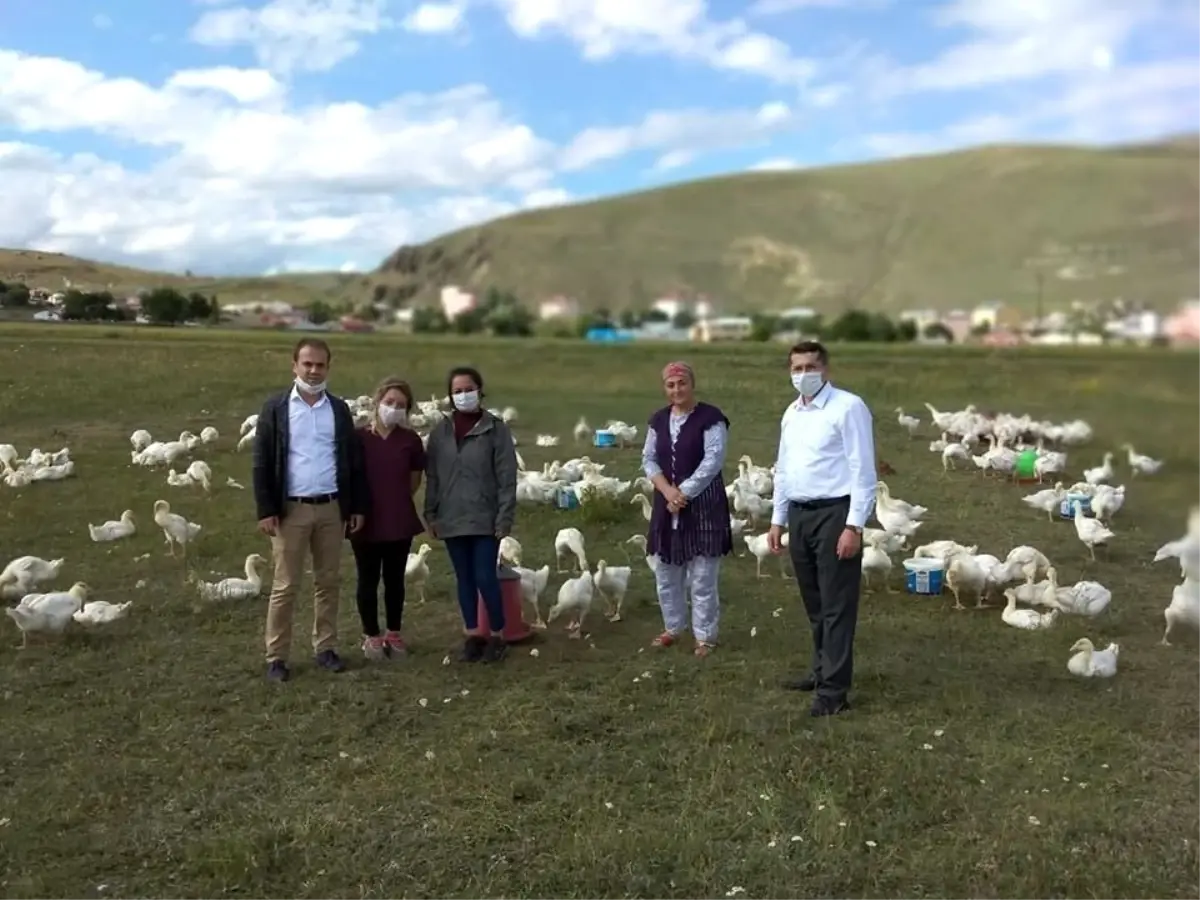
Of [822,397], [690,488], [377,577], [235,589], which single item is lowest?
[235,589]

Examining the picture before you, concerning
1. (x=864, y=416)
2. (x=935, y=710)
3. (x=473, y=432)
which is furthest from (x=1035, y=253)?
(x=473, y=432)

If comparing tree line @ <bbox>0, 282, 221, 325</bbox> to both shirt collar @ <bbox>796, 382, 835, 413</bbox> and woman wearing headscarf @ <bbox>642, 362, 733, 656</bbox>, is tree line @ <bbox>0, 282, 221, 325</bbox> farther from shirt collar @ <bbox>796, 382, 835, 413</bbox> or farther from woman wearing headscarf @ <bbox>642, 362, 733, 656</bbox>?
shirt collar @ <bbox>796, 382, 835, 413</bbox>

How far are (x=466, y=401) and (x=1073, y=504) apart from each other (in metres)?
8.64

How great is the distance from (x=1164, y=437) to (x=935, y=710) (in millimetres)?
4146

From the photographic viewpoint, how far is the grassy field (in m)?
4.60

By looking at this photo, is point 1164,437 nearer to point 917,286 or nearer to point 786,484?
point 917,286

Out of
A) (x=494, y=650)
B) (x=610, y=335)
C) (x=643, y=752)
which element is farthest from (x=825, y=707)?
(x=610, y=335)

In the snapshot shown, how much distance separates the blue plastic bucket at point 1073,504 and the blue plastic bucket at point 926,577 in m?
3.71

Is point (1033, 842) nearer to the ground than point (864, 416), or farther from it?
nearer to the ground

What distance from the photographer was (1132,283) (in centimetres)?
249

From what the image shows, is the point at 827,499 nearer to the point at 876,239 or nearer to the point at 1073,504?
the point at 876,239

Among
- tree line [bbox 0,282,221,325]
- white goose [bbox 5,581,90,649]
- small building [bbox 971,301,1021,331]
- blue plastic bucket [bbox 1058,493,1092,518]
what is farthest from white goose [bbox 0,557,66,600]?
blue plastic bucket [bbox 1058,493,1092,518]

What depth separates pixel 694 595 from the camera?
7668 mm

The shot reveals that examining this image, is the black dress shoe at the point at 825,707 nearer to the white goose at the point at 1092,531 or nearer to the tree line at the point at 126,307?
the tree line at the point at 126,307
